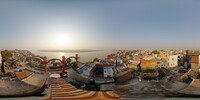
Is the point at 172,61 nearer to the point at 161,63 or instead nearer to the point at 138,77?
the point at 161,63

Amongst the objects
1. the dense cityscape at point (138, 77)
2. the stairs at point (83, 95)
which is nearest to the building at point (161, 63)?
the dense cityscape at point (138, 77)

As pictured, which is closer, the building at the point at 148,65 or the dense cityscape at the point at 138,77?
the dense cityscape at the point at 138,77

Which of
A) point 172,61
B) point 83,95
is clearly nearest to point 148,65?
point 172,61

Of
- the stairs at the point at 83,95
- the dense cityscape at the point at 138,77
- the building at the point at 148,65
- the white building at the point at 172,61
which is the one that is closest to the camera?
the stairs at the point at 83,95

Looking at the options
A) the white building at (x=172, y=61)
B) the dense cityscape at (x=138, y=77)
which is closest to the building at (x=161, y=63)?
the dense cityscape at (x=138, y=77)

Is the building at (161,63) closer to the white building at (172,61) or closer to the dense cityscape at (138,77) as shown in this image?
the dense cityscape at (138,77)

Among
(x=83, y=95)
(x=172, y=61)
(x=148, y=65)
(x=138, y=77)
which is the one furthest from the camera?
(x=172, y=61)

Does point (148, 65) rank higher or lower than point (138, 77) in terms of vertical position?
higher

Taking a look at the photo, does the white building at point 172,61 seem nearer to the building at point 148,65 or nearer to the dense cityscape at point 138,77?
the dense cityscape at point 138,77

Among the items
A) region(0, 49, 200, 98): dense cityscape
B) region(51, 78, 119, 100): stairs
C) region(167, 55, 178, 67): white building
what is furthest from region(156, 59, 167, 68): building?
region(51, 78, 119, 100): stairs

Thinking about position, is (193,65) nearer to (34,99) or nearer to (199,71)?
(199,71)

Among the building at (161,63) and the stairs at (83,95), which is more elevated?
the building at (161,63)

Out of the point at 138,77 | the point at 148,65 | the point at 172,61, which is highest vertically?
the point at 172,61

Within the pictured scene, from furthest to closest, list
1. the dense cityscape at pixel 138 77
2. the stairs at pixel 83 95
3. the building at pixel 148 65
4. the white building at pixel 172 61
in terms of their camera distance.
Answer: the white building at pixel 172 61, the building at pixel 148 65, the dense cityscape at pixel 138 77, the stairs at pixel 83 95
